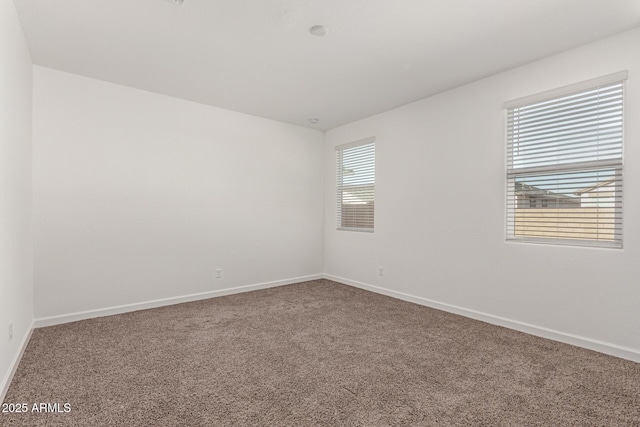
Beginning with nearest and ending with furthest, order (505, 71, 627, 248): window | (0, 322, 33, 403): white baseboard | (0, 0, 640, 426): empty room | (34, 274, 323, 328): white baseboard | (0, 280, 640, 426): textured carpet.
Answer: (0, 280, 640, 426): textured carpet, (0, 322, 33, 403): white baseboard, (0, 0, 640, 426): empty room, (505, 71, 627, 248): window, (34, 274, 323, 328): white baseboard

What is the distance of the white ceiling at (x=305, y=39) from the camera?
222cm

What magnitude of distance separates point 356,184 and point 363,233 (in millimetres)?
787

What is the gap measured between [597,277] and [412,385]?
1.87m

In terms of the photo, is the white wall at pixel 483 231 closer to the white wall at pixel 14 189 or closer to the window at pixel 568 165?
the window at pixel 568 165

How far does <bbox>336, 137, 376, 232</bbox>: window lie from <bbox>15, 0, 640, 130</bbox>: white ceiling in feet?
4.01

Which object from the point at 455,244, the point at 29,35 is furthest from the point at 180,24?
the point at 455,244

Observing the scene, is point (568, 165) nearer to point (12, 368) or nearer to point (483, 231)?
point (483, 231)

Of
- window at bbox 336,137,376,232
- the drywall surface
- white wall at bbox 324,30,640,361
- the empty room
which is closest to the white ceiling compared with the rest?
the empty room

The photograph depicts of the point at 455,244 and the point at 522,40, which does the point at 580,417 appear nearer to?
the point at 455,244

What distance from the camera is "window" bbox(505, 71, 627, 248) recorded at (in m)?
2.58

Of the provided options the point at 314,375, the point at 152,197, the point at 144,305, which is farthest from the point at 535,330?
the point at 152,197

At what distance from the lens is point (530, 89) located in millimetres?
2992

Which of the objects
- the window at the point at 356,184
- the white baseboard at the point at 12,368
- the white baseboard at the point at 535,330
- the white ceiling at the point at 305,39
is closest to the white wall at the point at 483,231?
the white baseboard at the point at 535,330

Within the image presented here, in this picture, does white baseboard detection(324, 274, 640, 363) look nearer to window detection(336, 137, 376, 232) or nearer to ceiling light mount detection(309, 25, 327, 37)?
window detection(336, 137, 376, 232)
